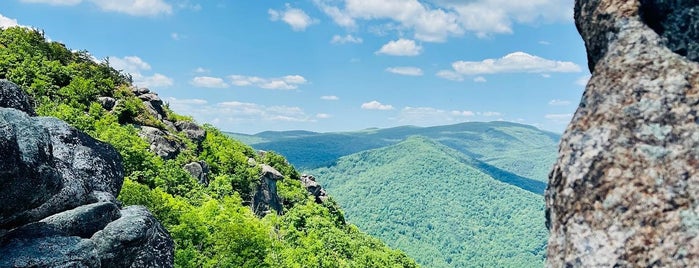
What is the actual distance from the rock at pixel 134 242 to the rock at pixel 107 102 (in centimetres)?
4820

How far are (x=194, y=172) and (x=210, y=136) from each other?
19.2 metres

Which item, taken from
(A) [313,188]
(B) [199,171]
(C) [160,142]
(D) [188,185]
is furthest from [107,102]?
(A) [313,188]

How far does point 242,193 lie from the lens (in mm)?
71062

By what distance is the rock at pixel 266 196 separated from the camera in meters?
71.8

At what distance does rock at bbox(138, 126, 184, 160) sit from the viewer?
5850 cm

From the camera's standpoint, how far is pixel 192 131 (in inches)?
3002

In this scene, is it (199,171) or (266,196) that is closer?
(199,171)

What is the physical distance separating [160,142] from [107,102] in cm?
877

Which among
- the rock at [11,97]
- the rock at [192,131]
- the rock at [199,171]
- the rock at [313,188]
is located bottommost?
the rock at [313,188]

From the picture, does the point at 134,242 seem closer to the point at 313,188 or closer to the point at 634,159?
the point at 634,159

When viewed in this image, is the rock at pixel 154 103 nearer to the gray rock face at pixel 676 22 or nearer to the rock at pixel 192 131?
the rock at pixel 192 131

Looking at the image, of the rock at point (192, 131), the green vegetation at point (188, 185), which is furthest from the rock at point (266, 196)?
the rock at point (192, 131)

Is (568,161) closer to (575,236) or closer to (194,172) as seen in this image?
(575,236)

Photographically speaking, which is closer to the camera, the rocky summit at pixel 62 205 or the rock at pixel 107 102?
the rocky summit at pixel 62 205
